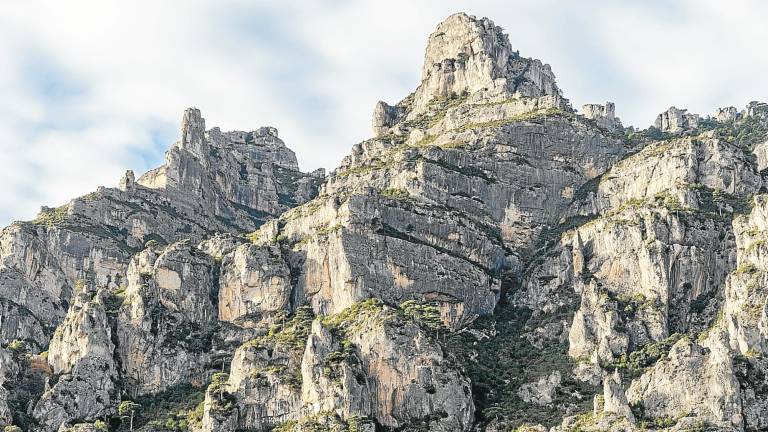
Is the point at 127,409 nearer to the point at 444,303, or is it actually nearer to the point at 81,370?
the point at 81,370

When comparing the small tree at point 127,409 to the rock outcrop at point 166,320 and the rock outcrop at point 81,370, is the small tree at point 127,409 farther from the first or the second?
the rock outcrop at point 166,320

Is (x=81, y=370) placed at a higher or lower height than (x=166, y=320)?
lower

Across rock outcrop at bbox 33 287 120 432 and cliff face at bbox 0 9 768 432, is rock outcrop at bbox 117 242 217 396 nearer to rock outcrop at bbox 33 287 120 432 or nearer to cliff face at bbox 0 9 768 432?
cliff face at bbox 0 9 768 432

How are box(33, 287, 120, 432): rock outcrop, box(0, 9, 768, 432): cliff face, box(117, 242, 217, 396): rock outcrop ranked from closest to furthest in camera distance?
box(0, 9, 768, 432): cliff face
box(33, 287, 120, 432): rock outcrop
box(117, 242, 217, 396): rock outcrop

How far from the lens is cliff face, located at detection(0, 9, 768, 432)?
468ft

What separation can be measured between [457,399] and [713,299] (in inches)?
1383

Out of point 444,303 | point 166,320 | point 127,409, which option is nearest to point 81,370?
point 127,409

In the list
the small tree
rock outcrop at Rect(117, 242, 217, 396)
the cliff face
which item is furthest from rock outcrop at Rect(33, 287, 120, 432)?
rock outcrop at Rect(117, 242, 217, 396)

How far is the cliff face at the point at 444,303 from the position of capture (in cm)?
14250

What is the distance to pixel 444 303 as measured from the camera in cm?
16775

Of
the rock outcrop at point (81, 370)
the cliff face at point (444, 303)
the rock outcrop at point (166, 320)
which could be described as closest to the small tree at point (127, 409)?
the cliff face at point (444, 303)

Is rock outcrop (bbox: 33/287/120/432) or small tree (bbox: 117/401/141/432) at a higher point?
rock outcrop (bbox: 33/287/120/432)

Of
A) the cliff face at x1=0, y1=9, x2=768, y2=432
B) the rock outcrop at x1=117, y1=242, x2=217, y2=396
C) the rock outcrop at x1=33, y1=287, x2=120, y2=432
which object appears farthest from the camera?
the rock outcrop at x1=117, y1=242, x2=217, y2=396

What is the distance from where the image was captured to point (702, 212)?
166 meters
